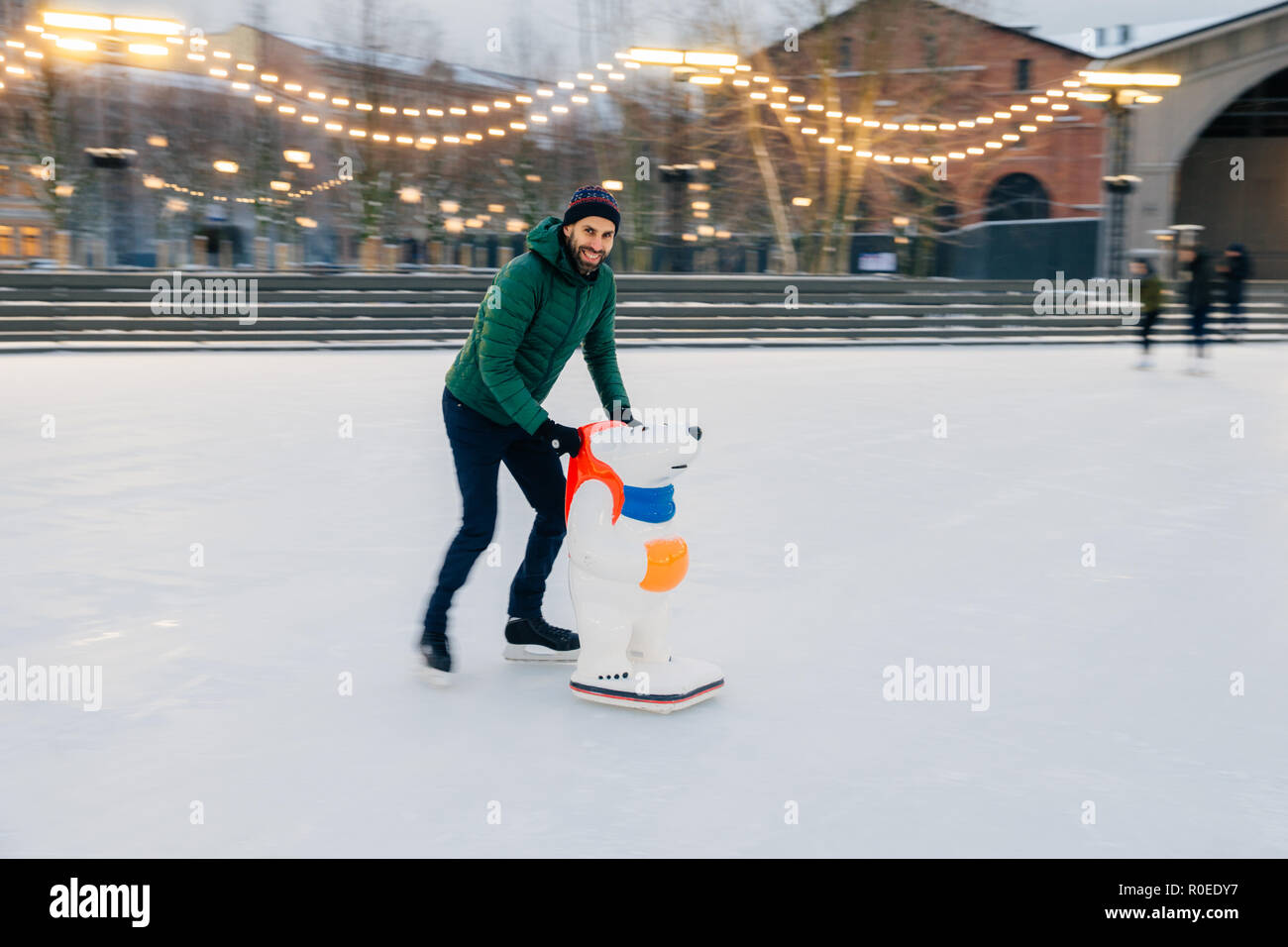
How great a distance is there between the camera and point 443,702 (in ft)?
12.2

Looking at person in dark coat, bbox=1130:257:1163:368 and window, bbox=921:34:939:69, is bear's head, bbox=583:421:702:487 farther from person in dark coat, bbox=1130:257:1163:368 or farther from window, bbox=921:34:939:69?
window, bbox=921:34:939:69

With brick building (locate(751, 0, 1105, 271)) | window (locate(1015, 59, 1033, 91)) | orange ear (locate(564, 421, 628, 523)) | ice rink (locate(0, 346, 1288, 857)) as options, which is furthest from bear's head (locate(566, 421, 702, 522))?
window (locate(1015, 59, 1033, 91))

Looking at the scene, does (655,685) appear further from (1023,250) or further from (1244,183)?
(1244,183)

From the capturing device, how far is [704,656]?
4176 millimetres

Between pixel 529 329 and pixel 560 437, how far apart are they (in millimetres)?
378

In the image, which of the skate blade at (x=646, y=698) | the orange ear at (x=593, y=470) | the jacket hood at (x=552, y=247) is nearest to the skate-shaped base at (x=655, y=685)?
the skate blade at (x=646, y=698)

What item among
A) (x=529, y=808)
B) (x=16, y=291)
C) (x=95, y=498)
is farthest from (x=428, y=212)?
(x=529, y=808)

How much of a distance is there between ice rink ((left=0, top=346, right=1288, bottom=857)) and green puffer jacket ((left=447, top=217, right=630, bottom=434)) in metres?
0.93

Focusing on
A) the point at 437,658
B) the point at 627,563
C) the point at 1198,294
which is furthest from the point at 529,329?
the point at 1198,294

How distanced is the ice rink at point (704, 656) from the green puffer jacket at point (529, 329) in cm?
93

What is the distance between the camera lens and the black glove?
354 cm
